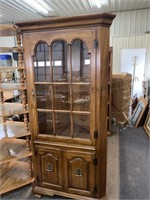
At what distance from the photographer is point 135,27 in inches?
196

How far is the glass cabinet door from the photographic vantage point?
1585mm

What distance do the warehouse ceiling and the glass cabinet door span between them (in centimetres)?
→ 309

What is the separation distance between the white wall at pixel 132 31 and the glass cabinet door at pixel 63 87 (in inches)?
160

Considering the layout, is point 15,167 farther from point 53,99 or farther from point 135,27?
point 135,27

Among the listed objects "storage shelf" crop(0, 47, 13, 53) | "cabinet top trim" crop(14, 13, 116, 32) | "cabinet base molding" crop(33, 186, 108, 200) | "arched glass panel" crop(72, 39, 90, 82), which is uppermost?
"cabinet top trim" crop(14, 13, 116, 32)

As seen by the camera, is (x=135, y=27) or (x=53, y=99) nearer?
(x=53, y=99)

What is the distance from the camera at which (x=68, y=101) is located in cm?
171

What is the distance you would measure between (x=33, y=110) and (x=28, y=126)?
0.23 metres

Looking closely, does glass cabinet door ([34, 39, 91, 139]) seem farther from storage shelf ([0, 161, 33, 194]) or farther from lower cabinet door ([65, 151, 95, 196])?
storage shelf ([0, 161, 33, 194])

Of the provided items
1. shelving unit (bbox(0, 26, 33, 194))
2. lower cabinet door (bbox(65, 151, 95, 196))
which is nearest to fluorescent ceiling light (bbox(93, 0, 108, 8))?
shelving unit (bbox(0, 26, 33, 194))

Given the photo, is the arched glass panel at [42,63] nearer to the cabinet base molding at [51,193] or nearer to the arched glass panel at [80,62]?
the arched glass panel at [80,62]

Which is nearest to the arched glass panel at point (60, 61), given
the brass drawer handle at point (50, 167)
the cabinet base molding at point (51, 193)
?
the brass drawer handle at point (50, 167)

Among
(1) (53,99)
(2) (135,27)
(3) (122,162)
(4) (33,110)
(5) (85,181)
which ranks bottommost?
(3) (122,162)

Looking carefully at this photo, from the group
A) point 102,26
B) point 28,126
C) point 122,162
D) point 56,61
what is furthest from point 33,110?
point 122,162
